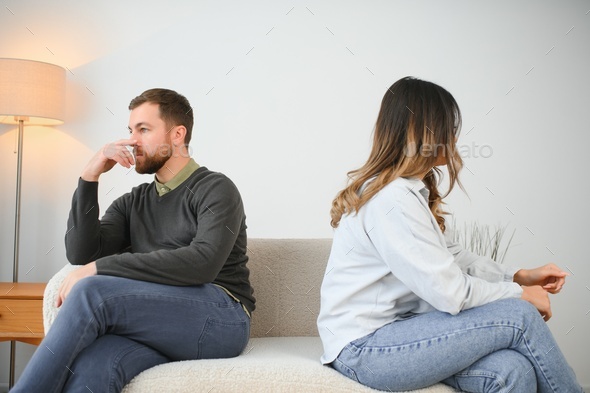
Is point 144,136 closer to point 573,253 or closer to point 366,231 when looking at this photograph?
point 366,231

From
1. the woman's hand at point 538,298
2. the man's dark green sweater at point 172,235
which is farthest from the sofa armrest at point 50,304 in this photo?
the woman's hand at point 538,298

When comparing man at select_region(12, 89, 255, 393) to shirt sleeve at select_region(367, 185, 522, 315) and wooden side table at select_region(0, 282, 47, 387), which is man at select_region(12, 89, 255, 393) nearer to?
shirt sleeve at select_region(367, 185, 522, 315)

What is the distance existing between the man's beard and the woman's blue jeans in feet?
2.97

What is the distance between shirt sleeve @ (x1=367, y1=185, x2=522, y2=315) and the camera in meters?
1.51

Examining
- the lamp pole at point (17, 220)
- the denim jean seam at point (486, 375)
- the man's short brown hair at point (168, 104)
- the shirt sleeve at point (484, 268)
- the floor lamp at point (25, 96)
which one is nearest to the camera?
the denim jean seam at point (486, 375)

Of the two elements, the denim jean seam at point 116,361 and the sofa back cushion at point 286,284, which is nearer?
the denim jean seam at point 116,361

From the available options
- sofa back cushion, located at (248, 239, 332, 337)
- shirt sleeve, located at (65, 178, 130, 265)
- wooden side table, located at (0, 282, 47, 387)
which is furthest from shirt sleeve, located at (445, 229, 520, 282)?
wooden side table, located at (0, 282, 47, 387)

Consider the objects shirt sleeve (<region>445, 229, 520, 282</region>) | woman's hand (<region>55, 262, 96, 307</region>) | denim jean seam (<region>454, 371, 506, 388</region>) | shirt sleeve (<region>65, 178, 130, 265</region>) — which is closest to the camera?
denim jean seam (<region>454, 371, 506, 388</region>)

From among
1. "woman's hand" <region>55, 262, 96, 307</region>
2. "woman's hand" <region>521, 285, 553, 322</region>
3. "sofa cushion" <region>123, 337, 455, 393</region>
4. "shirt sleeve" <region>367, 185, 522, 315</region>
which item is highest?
"shirt sleeve" <region>367, 185, 522, 315</region>

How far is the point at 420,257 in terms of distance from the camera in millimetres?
1516

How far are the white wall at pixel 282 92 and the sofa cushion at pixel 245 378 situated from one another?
167 centimetres

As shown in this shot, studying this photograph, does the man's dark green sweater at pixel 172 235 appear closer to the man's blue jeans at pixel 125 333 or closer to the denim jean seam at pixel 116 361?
the man's blue jeans at pixel 125 333

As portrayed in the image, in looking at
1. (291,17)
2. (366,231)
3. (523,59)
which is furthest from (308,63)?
(366,231)

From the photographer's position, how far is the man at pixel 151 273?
1573 millimetres
